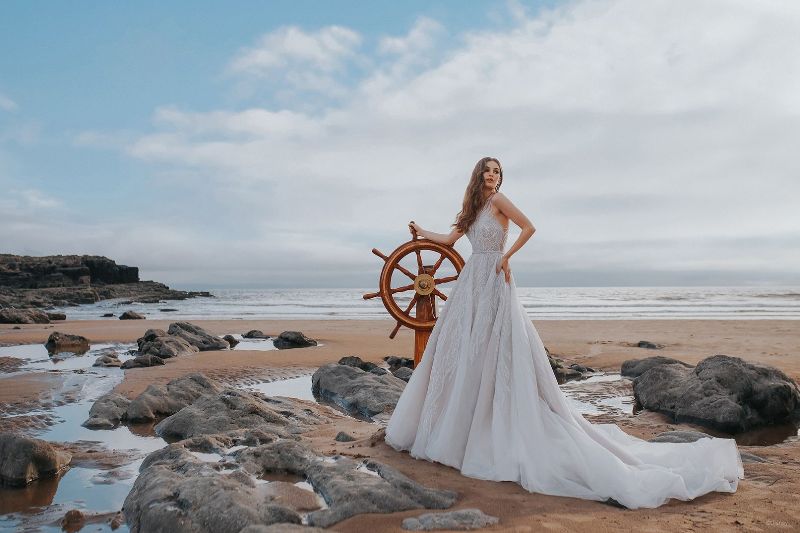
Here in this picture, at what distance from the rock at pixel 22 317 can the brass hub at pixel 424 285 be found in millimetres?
19541

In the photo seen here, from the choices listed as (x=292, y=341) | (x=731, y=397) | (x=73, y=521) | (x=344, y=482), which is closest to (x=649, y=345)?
(x=731, y=397)

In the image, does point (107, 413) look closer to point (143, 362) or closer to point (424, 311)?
point (424, 311)

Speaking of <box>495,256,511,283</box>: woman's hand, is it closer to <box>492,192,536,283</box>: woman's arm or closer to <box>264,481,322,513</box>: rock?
<box>492,192,536,283</box>: woman's arm

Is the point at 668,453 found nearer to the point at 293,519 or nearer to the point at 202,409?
the point at 293,519

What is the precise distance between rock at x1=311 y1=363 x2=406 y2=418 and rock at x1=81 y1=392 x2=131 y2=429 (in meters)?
2.39

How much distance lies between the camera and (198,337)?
12.7 meters

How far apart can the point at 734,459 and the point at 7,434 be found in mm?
4904

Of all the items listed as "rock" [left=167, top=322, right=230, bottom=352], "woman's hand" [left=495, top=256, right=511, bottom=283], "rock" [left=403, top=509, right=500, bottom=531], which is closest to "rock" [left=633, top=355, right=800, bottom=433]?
"woman's hand" [left=495, top=256, right=511, bottom=283]

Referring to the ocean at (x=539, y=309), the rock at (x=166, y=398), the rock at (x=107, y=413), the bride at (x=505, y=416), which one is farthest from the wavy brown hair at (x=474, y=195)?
the ocean at (x=539, y=309)

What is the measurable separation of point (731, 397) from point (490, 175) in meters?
3.86

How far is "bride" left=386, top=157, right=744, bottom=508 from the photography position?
137 inches

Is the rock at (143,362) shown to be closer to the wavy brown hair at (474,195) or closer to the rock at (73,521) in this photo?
the rock at (73,521)

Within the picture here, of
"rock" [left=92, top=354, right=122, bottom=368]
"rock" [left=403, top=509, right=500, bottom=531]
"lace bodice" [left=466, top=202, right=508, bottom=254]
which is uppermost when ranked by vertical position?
"lace bodice" [left=466, top=202, right=508, bottom=254]

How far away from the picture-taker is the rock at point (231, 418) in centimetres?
514
